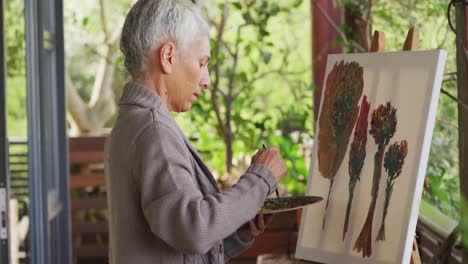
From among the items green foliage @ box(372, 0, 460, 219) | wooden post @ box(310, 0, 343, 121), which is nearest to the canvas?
green foliage @ box(372, 0, 460, 219)

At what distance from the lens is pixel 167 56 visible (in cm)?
210

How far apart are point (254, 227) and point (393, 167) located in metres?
0.39

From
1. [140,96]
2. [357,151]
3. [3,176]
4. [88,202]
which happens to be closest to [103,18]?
[88,202]

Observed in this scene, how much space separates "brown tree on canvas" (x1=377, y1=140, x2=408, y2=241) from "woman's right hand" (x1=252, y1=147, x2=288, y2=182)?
0.41 meters

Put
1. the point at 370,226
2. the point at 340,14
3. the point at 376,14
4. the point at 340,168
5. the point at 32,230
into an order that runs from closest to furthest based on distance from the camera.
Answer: the point at 370,226
the point at 340,168
the point at 32,230
the point at 376,14
the point at 340,14

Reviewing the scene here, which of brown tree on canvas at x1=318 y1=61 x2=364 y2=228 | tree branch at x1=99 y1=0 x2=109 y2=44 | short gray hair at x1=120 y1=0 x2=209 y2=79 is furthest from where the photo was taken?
tree branch at x1=99 y1=0 x2=109 y2=44

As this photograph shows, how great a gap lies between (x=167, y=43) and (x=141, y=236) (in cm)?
42

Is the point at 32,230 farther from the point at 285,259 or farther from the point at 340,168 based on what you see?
the point at 340,168

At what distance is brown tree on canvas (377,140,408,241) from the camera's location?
2.44 m

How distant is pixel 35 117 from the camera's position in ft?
13.2

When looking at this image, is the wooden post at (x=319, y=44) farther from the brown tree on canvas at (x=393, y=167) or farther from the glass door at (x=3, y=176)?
the brown tree on canvas at (x=393, y=167)

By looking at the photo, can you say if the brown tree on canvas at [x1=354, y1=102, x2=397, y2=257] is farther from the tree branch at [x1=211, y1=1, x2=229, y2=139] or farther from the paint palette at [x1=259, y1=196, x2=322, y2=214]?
the tree branch at [x1=211, y1=1, x2=229, y2=139]

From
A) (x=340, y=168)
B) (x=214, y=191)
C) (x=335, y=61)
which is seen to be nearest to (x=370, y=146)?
(x=340, y=168)

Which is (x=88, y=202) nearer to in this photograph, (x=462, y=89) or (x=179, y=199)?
(x=462, y=89)
